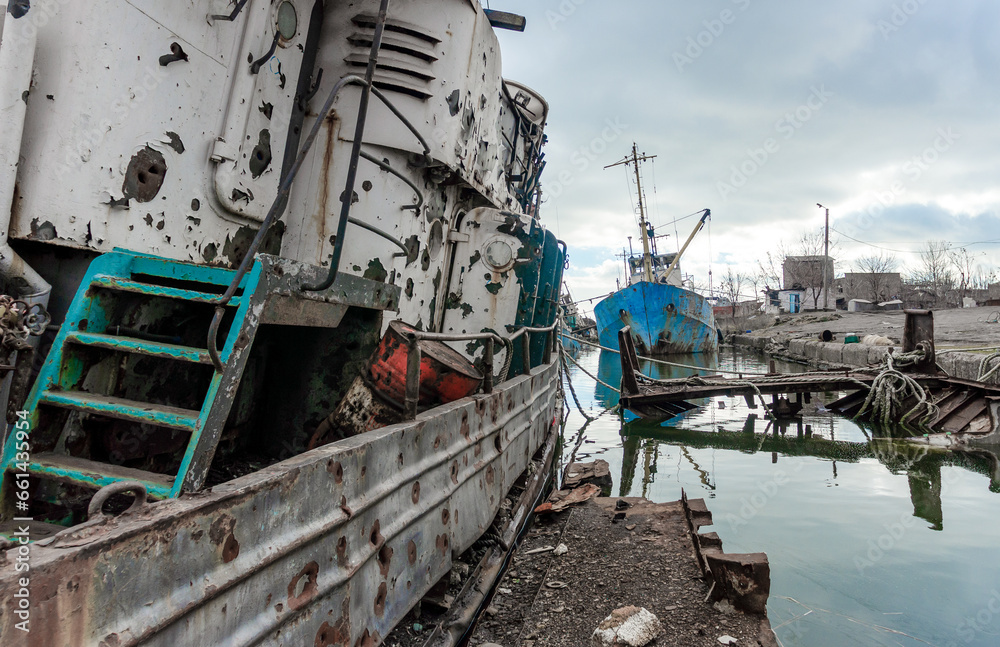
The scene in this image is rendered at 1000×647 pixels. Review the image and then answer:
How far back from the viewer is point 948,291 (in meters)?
45.0

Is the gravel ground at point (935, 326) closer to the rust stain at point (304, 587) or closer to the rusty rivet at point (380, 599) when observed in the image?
the rusty rivet at point (380, 599)

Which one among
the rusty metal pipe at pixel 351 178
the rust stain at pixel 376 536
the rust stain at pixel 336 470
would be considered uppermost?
the rusty metal pipe at pixel 351 178

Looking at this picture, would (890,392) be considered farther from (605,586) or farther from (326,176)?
(326,176)

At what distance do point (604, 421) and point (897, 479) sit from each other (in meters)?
4.94

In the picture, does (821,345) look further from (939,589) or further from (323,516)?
(323,516)

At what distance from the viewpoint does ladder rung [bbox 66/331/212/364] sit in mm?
1938

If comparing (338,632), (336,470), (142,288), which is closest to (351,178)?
(142,288)

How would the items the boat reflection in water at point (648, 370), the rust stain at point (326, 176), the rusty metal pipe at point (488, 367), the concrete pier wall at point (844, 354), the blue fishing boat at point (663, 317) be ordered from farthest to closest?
1. the blue fishing boat at point (663, 317)
2. the boat reflection in water at point (648, 370)
3. the concrete pier wall at point (844, 354)
4. the rust stain at point (326, 176)
5. the rusty metal pipe at point (488, 367)

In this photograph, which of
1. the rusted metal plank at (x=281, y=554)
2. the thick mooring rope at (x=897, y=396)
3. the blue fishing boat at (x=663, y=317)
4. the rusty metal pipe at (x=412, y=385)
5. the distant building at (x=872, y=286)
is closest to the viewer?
the rusted metal plank at (x=281, y=554)

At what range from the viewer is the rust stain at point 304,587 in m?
1.83

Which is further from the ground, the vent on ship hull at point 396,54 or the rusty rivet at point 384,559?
the vent on ship hull at point 396,54

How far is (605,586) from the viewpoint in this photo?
3.37 meters

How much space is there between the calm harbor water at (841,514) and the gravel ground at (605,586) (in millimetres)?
636

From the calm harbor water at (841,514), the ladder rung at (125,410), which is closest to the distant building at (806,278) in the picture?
the calm harbor water at (841,514)
